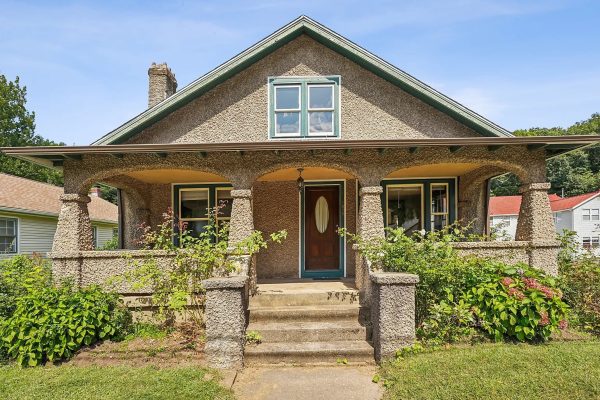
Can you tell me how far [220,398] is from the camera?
14.5 feet

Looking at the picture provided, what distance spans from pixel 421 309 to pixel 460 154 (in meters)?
3.53

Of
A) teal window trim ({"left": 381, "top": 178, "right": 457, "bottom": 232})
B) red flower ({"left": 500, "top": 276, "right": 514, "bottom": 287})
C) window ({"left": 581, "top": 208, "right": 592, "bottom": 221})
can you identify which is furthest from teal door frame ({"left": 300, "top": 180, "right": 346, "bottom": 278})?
window ({"left": 581, "top": 208, "right": 592, "bottom": 221})

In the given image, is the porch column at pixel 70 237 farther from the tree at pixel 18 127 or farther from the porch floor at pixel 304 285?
the tree at pixel 18 127

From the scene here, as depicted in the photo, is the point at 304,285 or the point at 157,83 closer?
the point at 304,285

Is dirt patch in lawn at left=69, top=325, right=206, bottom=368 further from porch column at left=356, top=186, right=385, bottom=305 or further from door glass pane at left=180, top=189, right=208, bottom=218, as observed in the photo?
door glass pane at left=180, top=189, right=208, bottom=218

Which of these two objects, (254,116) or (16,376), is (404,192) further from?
(16,376)

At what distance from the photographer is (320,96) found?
9.30 meters

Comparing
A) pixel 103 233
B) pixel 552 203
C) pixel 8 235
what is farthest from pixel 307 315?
pixel 552 203

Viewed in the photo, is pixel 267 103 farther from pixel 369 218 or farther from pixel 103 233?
pixel 103 233

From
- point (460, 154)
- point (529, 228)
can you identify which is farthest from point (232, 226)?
point (529, 228)

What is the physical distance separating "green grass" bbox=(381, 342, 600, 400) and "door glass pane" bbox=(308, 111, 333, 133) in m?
5.89

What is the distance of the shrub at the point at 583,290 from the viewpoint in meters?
6.27

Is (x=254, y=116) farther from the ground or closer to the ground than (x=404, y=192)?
farther from the ground

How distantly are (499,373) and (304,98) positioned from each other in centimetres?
716
